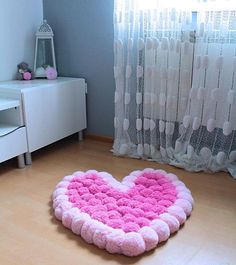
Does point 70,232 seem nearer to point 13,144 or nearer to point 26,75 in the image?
point 13,144

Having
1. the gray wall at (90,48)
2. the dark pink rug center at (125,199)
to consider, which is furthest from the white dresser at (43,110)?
the dark pink rug center at (125,199)

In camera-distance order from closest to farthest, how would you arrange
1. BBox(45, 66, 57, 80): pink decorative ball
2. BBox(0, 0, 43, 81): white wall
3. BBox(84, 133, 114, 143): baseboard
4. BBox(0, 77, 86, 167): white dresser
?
1. BBox(0, 77, 86, 167): white dresser
2. BBox(0, 0, 43, 81): white wall
3. BBox(45, 66, 57, 80): pink decorative ball
4. BBox(84, 133, 114, 143): baseboard

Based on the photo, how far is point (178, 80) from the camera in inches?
84.0

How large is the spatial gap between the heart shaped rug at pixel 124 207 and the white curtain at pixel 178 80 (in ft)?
1.10

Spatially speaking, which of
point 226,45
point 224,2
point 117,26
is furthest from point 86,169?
point 224,2

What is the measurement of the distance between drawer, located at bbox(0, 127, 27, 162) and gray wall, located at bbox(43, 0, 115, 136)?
740mm

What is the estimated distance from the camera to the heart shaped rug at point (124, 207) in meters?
1.40

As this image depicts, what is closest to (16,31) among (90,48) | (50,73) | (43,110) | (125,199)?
(50,73)

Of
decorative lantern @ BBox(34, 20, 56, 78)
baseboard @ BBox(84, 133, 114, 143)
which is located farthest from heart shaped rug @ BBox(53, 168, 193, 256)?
decorative lantern @ BBox(34, 20, 56, 78)

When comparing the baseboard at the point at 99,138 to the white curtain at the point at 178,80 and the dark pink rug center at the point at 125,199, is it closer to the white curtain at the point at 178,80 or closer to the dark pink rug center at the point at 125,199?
the white curtain at the point at 178,80

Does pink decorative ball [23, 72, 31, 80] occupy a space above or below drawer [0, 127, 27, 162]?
above

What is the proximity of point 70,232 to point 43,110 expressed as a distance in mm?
1063

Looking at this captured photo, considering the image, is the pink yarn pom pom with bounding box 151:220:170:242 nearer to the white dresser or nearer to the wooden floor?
the wooden floor

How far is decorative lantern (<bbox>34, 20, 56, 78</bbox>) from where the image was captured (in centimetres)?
264
